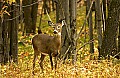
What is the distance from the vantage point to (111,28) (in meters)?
12.1

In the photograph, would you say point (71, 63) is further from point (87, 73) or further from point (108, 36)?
point (108, 36)

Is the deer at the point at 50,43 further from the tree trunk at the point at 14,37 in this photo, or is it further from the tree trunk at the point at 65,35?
the tree trunk at the point at 14,37

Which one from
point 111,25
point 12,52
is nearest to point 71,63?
point 111,25

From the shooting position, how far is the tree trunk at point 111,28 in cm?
1186

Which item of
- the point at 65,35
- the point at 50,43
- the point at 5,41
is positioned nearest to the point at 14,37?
the point at 5,41

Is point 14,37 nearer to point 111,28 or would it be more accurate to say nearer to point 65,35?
point 65,35

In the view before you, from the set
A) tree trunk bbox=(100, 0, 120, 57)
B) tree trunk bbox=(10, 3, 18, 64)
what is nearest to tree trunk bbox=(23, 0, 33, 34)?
tree trunk bbox=(10, 3, 18, 64)

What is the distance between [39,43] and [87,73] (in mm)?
2941

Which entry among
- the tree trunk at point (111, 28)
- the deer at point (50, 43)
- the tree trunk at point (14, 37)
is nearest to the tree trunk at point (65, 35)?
the deer at point (50, 43)

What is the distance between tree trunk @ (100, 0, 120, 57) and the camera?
11.9 metres

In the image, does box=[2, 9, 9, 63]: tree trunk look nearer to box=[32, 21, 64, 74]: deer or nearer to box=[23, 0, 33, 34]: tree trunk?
box=[32, 21, 64, 74]: deer

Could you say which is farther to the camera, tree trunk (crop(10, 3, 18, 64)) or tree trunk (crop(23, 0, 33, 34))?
tree trunk (crop(23, 0, 33, 34))

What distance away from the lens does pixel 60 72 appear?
8.98m

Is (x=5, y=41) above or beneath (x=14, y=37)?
beneath
